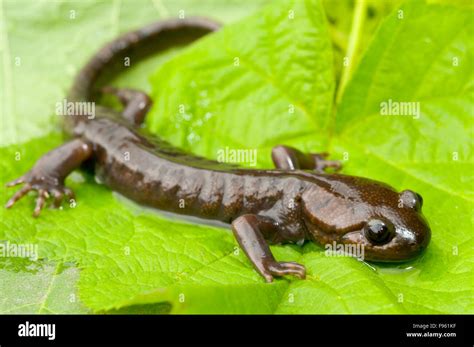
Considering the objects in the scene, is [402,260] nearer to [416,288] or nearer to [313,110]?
[416,288]

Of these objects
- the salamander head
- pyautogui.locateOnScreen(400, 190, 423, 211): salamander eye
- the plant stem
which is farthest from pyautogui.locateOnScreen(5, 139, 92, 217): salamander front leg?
pyautogui.locateOnScreen(400, 190, 423, 211): salamander eye

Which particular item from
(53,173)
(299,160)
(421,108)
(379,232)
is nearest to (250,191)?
(299,160)

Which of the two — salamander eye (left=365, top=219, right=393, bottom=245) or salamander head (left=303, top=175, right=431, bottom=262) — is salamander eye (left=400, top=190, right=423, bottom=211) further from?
salamander eye (left=365, top=219, right=393, bottom=245)

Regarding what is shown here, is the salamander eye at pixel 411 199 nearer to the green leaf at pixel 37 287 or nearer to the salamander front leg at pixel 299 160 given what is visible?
the salamander front leg at pixel 299 160

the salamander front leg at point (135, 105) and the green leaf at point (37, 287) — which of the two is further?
the salamander front leg at point (135, 105)

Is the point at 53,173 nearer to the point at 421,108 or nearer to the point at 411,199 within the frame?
the point at 411,199

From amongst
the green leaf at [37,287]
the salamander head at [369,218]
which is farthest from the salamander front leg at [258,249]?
the green leaf at [37,287]
